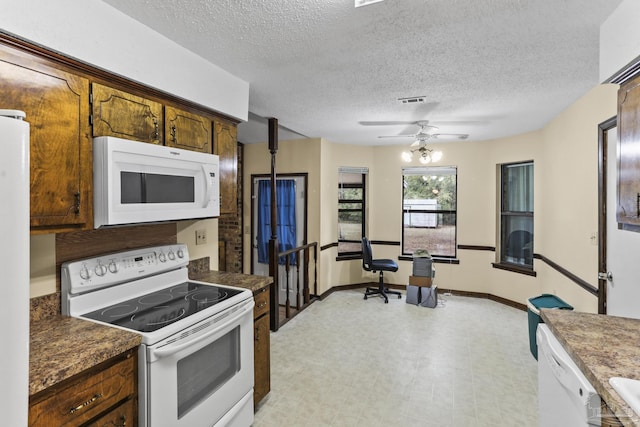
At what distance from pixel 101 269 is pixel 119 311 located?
265mm

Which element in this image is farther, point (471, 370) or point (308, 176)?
point (308, 176)

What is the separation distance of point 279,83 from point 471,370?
303 centimetres

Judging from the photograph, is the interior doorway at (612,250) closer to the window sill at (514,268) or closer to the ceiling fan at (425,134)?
the ceiling fan at (425,134)

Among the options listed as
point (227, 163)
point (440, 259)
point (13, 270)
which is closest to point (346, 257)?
point (440, 259)

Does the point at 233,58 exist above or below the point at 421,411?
above

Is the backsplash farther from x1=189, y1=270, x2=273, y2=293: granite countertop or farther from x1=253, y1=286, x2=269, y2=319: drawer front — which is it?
x1=253, y1=286, x2=269, y2=319: drawer front

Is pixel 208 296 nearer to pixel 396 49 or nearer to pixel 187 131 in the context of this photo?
pixel 187 131

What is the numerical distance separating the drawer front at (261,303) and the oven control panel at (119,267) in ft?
1.93

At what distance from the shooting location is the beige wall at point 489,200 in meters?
3.05

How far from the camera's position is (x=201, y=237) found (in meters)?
2.73

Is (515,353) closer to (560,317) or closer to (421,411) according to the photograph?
(421,411)

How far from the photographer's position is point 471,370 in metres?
2.95

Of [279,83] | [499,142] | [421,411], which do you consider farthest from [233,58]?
[499,142]

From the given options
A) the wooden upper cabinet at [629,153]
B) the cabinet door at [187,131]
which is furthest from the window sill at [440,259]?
the cabinet door at [187,131]
